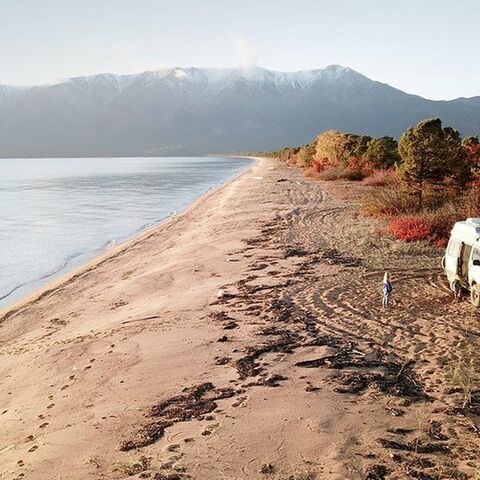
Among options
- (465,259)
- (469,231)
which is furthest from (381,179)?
(469,231)

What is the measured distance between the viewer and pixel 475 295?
1193cm

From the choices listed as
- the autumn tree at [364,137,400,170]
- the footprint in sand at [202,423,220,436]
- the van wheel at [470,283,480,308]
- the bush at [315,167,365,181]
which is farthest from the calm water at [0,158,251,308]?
the autumn tree at [364,137,400,170]

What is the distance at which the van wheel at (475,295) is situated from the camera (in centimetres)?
Answer: 1180

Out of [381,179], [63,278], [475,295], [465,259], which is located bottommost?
[63,278]

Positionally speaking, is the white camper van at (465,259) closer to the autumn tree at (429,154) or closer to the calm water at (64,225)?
the autumn tree at (429,154)

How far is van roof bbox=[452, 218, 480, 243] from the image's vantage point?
11.9m

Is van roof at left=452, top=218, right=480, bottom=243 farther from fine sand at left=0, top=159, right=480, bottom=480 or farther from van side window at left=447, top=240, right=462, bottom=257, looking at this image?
fine sand at left=0, top=159, right=480, bottom=480

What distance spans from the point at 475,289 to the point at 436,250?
660cm

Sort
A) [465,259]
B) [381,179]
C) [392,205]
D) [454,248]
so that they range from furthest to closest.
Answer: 1. [381,179]
2. [392,205]
3. [454,248]
4. [465,259]

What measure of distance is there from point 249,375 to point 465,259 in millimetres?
6809

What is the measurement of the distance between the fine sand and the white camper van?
21.9 inches

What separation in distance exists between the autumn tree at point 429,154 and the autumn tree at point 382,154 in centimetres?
2204

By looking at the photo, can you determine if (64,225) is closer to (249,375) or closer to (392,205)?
(392,205)

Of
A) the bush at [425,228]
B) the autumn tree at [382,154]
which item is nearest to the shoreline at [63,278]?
the bush at [425,228]
